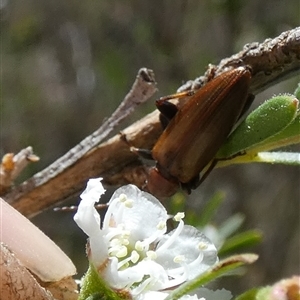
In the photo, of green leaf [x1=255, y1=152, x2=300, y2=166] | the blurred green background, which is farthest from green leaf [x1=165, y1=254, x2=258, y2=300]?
the blurred green background

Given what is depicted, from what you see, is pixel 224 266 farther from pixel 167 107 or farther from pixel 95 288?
pixel 167 107

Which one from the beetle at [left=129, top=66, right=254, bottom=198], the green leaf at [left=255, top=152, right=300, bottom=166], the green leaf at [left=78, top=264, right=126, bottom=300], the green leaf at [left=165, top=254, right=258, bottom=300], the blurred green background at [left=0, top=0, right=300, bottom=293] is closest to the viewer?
the green leaf at [left=165, top=254, right=258, bottom=300]

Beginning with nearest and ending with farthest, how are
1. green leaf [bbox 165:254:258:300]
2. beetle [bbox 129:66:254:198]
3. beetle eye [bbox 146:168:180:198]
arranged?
green leaf [bbox 165:254:258:300]
beetle [bbox 129:66:254:198]
beetle eye [bbox 146:168:180:198]

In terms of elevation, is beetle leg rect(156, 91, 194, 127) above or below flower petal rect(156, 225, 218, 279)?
above

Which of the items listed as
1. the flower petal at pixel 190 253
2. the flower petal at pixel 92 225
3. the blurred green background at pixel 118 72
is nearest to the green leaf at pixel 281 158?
the flower petal at pixel 190 253

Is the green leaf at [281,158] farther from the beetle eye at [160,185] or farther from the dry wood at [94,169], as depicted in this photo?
the beetle eye at [160,185]

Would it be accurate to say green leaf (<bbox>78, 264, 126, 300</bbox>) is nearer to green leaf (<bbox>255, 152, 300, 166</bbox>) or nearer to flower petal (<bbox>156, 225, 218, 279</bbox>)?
flower petal (<bbox>156, 225, 218, 279</bbox>)

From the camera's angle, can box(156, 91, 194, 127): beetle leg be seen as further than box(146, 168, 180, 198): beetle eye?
No

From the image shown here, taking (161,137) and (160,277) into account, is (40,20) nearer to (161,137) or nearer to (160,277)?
(161,137)
